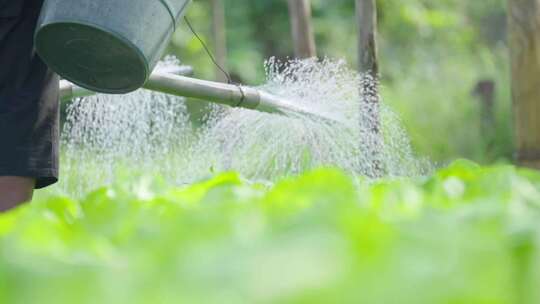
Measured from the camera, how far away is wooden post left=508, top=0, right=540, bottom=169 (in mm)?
4465

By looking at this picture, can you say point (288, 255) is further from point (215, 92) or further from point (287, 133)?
point (287, 133)

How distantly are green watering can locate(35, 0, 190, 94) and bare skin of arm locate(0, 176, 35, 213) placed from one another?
11.8 inches

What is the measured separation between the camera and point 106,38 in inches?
108

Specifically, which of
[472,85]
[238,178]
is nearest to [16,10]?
[238,178]

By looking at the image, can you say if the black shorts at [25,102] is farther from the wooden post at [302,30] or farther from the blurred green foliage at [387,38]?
the blurred green foliage at [387,38]

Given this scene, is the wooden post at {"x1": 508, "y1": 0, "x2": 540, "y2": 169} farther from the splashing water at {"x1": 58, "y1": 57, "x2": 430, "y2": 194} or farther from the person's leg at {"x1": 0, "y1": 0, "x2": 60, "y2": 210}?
the person's leg at {"x1": 0, "y1": 0, "x2": 60, "y2": 210}

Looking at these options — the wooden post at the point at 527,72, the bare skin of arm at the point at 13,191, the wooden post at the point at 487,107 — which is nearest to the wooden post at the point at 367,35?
the wooden post at the point at 527,72

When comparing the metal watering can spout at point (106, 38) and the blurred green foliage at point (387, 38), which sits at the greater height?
the blurred green foliage at point (387, 38)

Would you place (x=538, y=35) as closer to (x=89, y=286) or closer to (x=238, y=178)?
(x=238, y=178)

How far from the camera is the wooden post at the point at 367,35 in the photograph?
4.45 metres

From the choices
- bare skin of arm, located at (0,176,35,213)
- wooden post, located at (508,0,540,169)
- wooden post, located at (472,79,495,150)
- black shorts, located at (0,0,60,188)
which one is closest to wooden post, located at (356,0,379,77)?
wooden post, located at (508,0,540,169)

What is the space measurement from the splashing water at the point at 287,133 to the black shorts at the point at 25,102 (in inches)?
35.2

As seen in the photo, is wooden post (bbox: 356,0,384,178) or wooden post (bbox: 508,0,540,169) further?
wooden post (bbox: 508,0,540,169)

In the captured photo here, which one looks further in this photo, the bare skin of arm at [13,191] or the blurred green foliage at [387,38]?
the blurred green foliage at [387,38]
